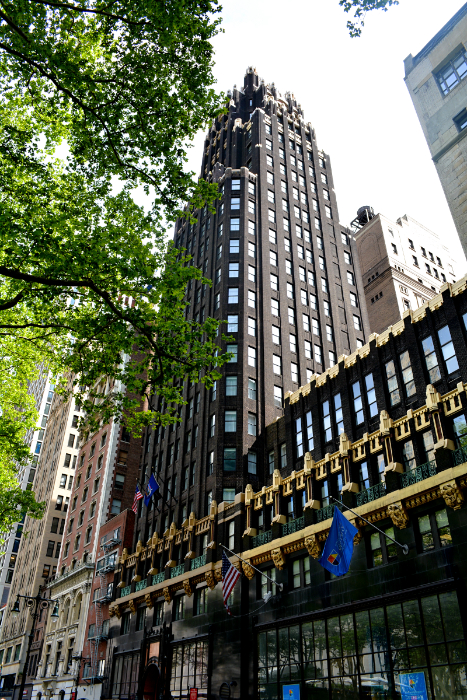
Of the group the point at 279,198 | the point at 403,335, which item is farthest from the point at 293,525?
the point at 279,198

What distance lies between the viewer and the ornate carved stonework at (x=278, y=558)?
115ft

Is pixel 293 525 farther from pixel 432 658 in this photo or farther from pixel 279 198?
pixel 279 198

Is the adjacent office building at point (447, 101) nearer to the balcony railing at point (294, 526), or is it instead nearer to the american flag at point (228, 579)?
the balcony railing at point (294, 526)

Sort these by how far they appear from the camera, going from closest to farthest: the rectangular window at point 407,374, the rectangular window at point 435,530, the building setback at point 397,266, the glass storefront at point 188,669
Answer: the rectangular window at point 435,530, the rectangular window at point 407,374, the glass storefront at point 188,669, the building setback at point 397,266

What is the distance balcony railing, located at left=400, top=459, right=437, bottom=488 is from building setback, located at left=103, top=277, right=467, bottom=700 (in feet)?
0.24

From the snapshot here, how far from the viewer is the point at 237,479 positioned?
43.9 m

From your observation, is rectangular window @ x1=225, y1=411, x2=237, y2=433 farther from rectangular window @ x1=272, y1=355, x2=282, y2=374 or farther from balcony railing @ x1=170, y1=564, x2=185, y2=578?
balcony railing @ x1=170, y1=564, x2=185, y2=578

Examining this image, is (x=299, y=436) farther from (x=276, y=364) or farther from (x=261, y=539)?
(x=276, y=364)

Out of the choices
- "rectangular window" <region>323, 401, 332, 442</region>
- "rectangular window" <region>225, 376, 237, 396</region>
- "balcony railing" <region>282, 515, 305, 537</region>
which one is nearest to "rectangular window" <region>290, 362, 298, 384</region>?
"rectangular window" <region>225, 376, 237, 396</region>

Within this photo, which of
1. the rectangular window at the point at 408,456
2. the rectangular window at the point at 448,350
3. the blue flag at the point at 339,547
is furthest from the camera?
the rectangular window at the point at 448,350

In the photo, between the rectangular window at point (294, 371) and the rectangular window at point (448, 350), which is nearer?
the rectangular window at point (448, 350)

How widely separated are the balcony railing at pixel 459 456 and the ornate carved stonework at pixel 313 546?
10492mm

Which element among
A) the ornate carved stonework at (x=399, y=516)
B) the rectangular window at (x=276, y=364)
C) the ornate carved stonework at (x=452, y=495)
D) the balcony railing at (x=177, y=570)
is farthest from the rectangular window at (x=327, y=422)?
the balcony railing at (x=177, y=570)

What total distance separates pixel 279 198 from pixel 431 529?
47.6 m
